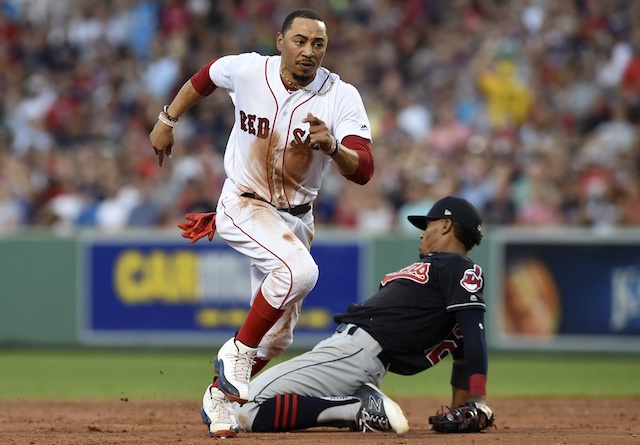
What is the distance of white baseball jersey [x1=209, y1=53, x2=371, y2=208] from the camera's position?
5809mm

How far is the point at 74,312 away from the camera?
13.1 m

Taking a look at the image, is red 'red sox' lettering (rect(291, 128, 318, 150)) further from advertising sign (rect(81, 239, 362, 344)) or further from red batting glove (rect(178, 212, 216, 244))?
advertising sign (rect(81, 239, 362, 344))

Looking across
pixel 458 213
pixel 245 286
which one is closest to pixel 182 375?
pixel 245 286

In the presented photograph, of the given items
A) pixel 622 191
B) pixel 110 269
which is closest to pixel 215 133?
pixel 110 269

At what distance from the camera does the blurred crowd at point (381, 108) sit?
1295 cm

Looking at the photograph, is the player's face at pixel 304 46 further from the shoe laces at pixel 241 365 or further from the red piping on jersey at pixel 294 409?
the red piping on jersey at pixel 294 409

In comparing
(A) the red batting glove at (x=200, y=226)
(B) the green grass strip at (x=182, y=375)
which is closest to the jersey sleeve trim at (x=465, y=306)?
(A) the red batting glove at (x=200, y=226)

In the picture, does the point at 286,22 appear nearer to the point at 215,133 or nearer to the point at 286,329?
the point at 286,329

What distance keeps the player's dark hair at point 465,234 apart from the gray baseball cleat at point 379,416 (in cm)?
99

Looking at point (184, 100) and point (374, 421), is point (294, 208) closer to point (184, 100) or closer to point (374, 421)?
point (184, 100)

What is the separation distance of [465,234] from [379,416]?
112cm

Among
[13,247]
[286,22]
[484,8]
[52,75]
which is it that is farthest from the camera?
[52,75]

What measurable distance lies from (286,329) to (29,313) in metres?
7.85

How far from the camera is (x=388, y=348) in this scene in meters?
6.04
